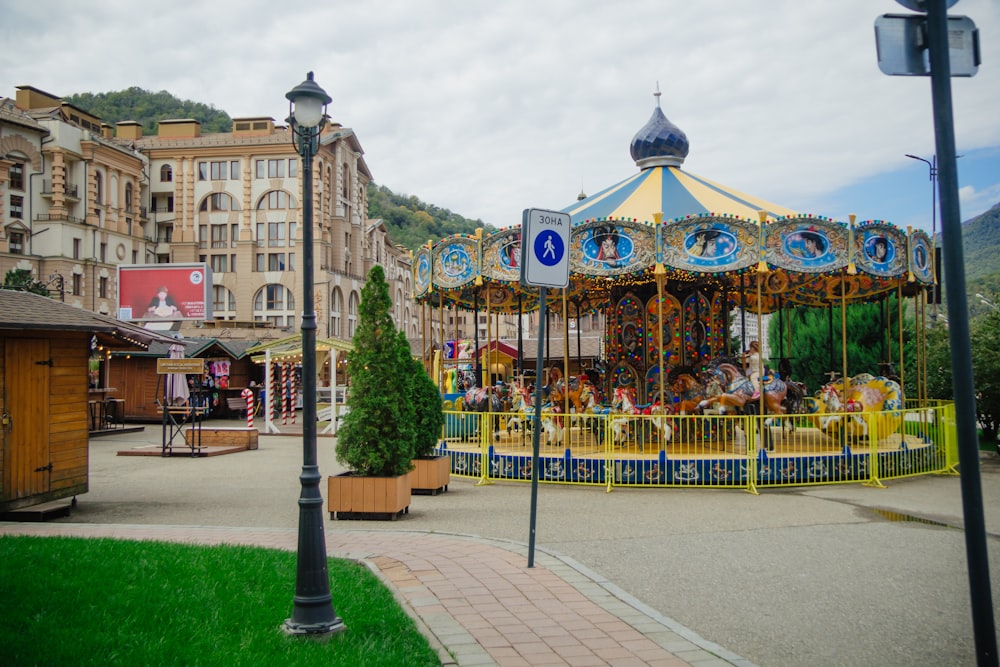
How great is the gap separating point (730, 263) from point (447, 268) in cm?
565

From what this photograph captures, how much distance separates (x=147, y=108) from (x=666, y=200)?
84320mm

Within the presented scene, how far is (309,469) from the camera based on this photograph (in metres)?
5.72

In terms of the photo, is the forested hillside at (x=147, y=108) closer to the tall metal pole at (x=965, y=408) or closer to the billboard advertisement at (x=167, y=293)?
the billboard advertisement at (x=167, y=293)

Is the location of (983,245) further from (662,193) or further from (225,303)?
(225,303)

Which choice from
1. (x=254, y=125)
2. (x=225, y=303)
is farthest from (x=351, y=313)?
(x=254, y=125)

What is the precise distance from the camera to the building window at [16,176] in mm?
48938

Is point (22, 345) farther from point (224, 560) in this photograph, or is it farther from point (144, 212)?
point (144, 212)

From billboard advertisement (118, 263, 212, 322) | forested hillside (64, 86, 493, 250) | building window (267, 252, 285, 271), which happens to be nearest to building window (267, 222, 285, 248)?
building window (267, 252, 285, 271)

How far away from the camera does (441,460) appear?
41.9 feet

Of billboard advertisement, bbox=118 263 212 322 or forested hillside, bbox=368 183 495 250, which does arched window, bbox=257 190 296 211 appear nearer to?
billboard advertisement, bbox=118 263 212 322

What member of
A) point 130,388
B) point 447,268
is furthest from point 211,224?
point 447,268

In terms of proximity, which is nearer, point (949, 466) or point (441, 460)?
point (441, 460)

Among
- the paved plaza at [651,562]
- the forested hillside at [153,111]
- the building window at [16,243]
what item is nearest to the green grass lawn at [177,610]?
the paved plaza at [651,562]

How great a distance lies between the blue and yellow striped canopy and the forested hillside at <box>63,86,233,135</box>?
7463 centimetres
